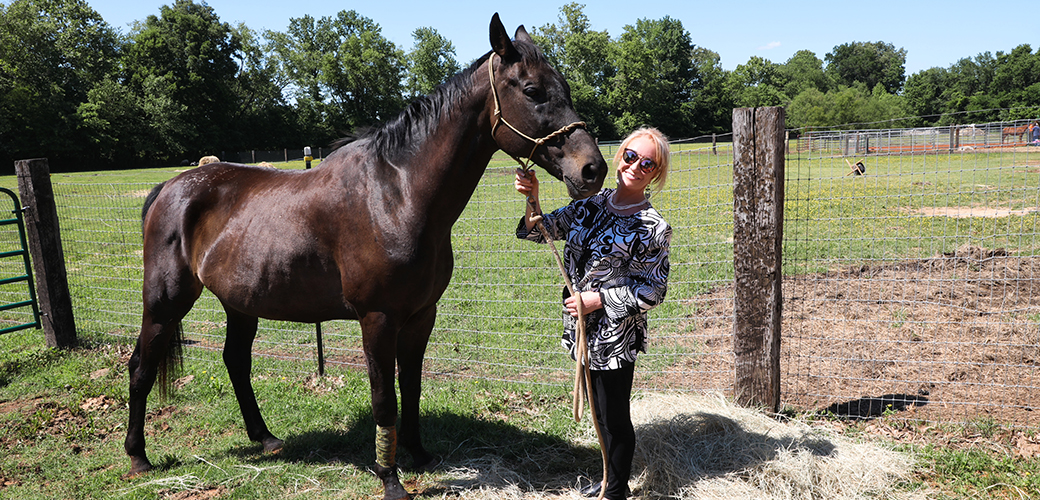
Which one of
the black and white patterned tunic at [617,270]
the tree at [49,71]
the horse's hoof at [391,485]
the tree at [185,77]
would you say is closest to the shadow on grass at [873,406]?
the black and white patterned tunic at [617,270]

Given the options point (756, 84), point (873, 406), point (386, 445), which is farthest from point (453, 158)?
point (756, 84)

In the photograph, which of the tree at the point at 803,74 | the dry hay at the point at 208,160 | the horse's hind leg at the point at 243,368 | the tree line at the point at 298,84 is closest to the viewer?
the horse's hind leg at the point at 243,368

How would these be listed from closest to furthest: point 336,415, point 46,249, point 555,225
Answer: point 555,225 < point 336,415 < point 46,249

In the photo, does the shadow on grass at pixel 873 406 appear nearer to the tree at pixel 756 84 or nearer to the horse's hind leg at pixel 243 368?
the horse's hind leg at pixel 243 368

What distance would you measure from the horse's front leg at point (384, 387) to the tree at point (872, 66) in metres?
115

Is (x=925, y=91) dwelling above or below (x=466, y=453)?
above

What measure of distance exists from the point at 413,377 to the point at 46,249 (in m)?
4.83

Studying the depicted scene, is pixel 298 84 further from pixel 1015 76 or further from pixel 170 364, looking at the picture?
pixel 1015 76

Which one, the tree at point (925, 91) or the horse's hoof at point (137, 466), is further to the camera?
the tree at point (925, 91)

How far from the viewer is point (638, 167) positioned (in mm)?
2406

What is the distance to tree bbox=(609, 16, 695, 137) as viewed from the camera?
65312 mm

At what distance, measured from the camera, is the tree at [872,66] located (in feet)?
337

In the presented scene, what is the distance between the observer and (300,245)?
299cm

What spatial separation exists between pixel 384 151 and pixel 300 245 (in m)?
0.66
